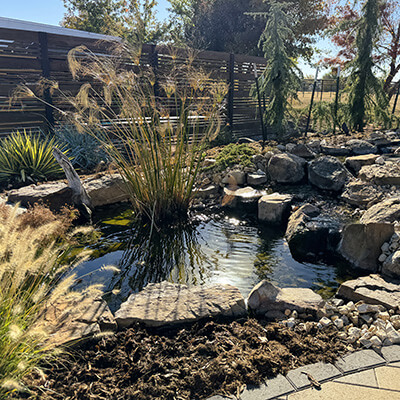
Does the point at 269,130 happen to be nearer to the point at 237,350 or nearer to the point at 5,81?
the point at 5,81

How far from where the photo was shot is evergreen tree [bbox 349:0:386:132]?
299 inches

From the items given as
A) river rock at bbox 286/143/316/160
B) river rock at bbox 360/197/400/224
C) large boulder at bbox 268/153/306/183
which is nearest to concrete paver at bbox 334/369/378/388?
river rock at bbox 360/197/400/224

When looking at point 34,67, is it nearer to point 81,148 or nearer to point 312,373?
point 81,148

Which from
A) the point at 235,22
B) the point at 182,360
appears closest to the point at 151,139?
the point at 182,360

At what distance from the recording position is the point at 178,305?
2.47 m

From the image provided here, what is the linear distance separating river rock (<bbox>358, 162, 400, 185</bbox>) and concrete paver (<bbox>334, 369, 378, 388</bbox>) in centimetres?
355

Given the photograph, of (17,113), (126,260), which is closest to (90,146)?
(17,113)

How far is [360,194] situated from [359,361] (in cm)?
313

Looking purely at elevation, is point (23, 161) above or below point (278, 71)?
below

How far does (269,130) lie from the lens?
11.6m

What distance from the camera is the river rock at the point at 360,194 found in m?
4.46

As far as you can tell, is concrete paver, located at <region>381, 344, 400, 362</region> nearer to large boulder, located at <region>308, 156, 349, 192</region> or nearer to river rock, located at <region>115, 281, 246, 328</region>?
river rock, located at <region>115, 281, 246, 328</region>

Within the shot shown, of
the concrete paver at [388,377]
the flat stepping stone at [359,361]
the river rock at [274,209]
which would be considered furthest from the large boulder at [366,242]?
the concrete paver at [388,377]

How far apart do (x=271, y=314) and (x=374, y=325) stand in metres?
0.68
